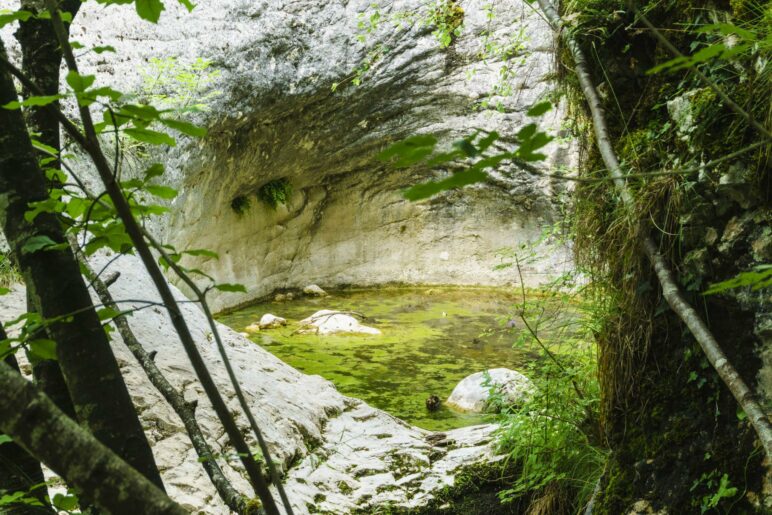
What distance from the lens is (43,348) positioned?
1120 millimetres

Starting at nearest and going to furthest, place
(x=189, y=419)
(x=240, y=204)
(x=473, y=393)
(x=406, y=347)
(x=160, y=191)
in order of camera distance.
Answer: (x=160, y=191)
(x=189, y=419)
(x=473, y=393)
(x=406, y=347)
(x=240, y=204)

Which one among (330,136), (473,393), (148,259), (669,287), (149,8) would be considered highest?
(330,136)

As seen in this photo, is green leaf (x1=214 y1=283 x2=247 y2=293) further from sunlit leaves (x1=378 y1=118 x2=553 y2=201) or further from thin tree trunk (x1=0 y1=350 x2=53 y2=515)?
thin tree trunk (x1=0 y1=350 x2=53 y2=515)

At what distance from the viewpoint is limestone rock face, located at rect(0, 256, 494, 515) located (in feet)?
10.0

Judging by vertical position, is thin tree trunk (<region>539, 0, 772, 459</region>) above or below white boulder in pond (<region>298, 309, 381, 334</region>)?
below

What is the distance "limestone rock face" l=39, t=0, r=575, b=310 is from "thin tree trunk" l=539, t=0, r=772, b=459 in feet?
13.1

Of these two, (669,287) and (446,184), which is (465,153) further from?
(669,287)

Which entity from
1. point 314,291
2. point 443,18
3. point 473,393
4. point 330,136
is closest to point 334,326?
point 473,393

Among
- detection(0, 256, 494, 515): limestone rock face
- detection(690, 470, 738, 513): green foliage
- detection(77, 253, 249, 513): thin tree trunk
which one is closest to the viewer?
detection(77, 253, 249, 513): thin tree trunk

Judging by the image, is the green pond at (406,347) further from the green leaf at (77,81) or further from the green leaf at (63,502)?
the green leaf at (77,81)

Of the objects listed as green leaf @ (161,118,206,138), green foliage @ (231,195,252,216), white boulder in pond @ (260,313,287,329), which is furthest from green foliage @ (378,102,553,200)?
green foliage @ (231,195,252,216)

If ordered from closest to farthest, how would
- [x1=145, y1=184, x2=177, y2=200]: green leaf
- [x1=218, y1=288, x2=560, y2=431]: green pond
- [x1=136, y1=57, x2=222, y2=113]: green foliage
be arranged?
[x1=145, y1=184, x2=177, y2=200]: green leaf → [x1=218, y1=288, x2=560, y2=431]: green pond → [x1=136, y1=57, x2=222, y2=113]: green foliage

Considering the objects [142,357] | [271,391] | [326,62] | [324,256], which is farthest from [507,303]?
[142,357]

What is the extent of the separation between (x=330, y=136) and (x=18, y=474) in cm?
1015
